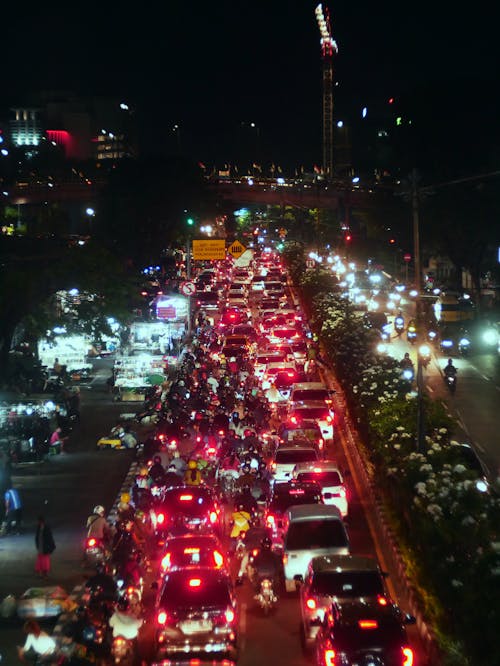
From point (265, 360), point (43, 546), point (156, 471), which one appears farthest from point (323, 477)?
point (265, 360)

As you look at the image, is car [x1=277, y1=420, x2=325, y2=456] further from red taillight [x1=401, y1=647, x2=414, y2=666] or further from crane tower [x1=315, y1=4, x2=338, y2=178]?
crane tower [x1=315, y1=4, x2=338, y2=178]

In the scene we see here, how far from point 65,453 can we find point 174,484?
10.1 m

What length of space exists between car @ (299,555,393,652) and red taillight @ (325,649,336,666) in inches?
43.1

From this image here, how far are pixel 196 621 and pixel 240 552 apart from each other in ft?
16.7

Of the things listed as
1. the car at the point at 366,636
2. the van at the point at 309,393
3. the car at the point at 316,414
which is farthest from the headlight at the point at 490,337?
the car at the point at 366,636

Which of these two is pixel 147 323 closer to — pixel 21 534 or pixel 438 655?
pixel 21 534

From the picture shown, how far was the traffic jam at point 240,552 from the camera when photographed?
40.5 feet

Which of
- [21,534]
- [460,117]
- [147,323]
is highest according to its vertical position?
[460,117]

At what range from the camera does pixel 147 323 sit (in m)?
42.5

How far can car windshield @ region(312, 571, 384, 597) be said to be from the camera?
1259cm

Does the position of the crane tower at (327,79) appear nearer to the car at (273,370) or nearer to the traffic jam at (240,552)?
the car at (273,370)

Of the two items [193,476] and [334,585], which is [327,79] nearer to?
[193,476]

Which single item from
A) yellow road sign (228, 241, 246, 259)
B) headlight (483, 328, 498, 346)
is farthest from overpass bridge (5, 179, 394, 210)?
yellow road sign (228, 241, 246, 259)

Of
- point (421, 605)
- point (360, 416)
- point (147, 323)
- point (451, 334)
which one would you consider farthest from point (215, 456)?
point (451, 334)
